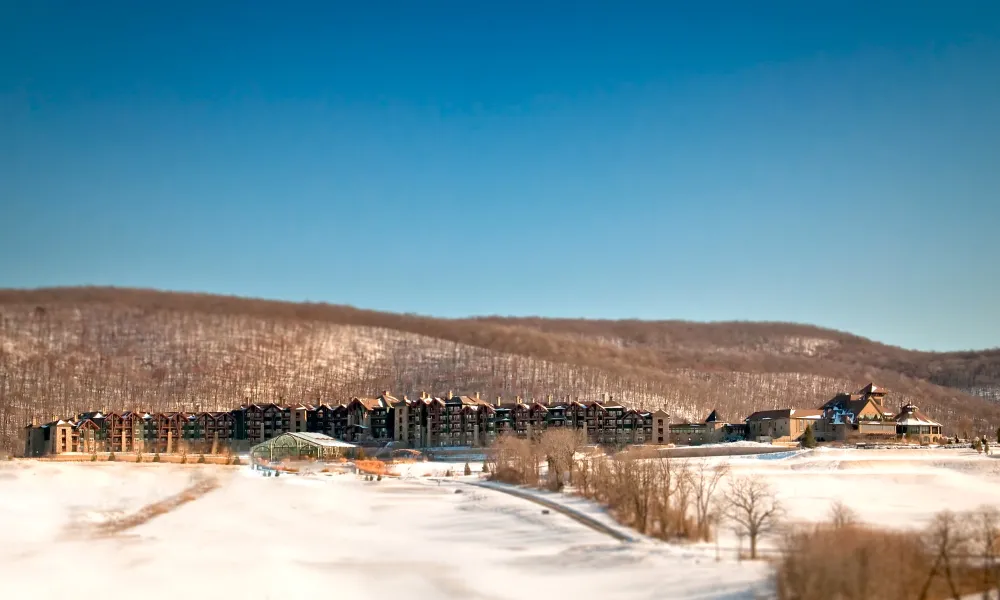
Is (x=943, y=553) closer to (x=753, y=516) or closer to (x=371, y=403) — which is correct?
(x=753, y=516)

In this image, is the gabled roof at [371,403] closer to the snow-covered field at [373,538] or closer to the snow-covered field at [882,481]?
the snow-covered field at [373,538]

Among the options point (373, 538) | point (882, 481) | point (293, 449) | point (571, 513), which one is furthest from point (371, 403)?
point (373, 538)

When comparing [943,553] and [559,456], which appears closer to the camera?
[943,553]

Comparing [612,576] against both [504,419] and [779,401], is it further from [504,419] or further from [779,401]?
[779,401]

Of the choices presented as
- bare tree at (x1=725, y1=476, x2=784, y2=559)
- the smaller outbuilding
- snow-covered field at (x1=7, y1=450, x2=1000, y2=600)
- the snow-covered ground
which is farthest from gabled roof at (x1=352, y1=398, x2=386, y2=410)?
bare tree at (x1=725, y1=476, x2=784, y2=559)

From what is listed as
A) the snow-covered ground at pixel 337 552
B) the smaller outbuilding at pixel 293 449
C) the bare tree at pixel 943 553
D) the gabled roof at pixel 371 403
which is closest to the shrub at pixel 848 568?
the bare tree at pixel 943 553
